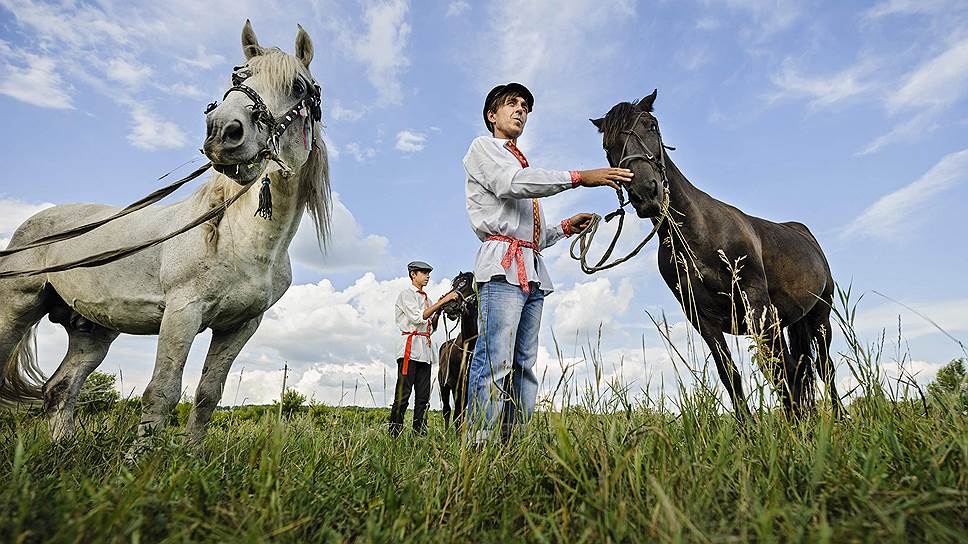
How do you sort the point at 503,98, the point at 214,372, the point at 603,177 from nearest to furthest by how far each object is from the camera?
the point at 603,177 → the point at 503,98 → the point at 214,372

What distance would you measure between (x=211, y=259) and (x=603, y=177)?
250cm

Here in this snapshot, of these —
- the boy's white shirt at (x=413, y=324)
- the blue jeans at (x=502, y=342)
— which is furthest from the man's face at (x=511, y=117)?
the boy's white shirt at (x=413, y=324)

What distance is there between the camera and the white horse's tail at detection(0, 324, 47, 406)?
5086mm

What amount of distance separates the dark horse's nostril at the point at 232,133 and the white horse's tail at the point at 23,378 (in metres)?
3.33

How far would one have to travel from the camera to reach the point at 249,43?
4133 mm

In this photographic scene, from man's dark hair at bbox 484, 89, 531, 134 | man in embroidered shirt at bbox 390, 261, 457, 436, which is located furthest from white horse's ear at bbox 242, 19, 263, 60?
man in embroidered shirt at bbox 390, 261, 457, 436

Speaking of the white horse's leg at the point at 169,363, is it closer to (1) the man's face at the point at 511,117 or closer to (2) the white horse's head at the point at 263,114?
(2) the white horse's head at the point at 263,114

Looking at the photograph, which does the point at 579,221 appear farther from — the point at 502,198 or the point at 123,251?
the point at 123,251

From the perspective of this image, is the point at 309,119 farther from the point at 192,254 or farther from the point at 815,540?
the point at 815,540

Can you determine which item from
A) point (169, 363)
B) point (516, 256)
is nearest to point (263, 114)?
point (169, 363)

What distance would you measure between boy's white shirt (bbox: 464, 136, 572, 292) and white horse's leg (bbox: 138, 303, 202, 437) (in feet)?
5.92

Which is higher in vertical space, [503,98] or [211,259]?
[503,98]

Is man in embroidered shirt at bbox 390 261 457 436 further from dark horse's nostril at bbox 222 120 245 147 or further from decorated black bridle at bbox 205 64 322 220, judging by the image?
dark horse's nostril at bbox 222 120 245 147

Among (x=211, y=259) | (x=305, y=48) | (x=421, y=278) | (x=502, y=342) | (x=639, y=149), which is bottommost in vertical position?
(x=502, y=342)
